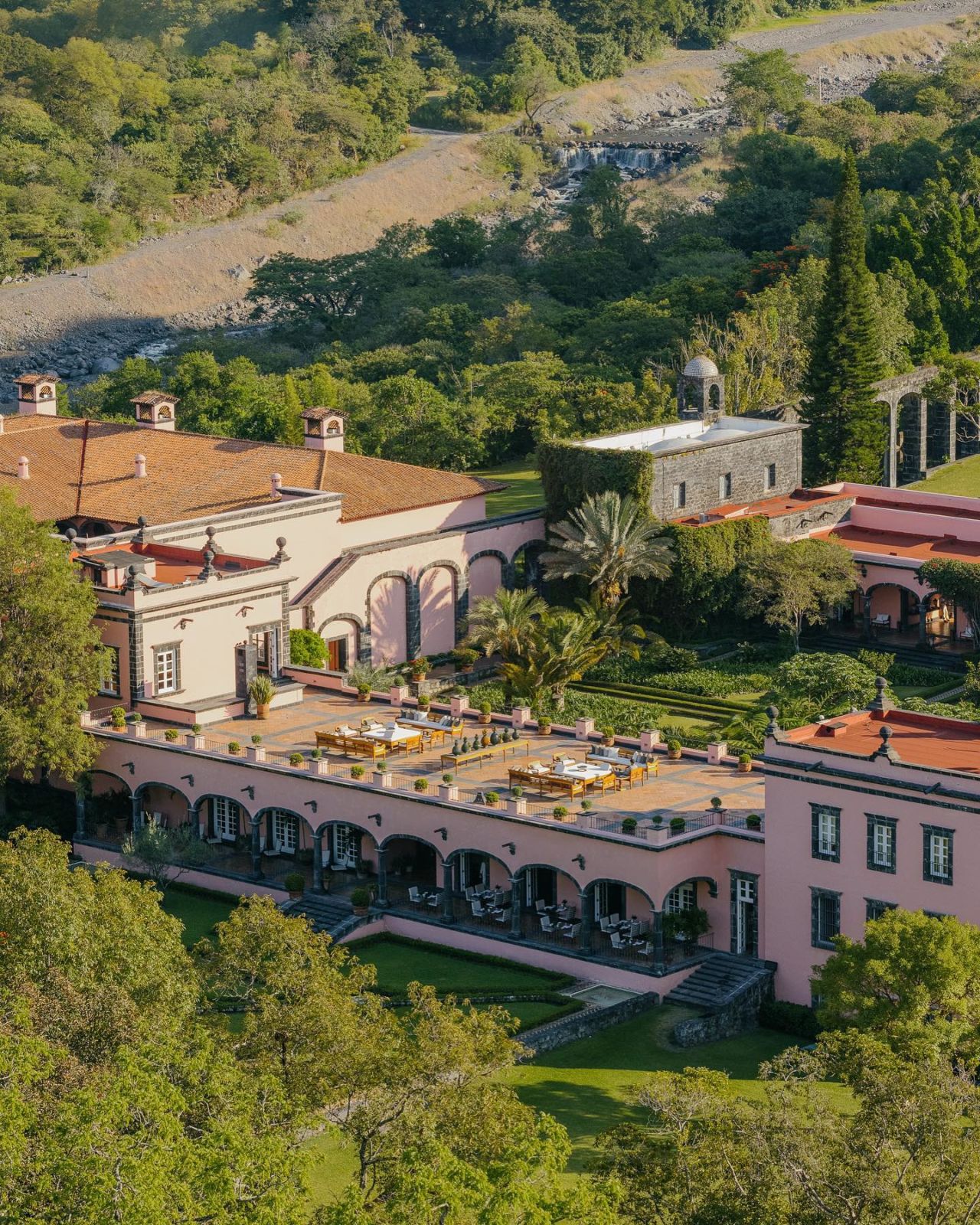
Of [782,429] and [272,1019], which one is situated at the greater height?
[782,429]

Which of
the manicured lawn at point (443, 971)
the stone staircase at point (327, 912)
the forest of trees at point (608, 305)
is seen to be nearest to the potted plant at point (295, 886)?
the stone staircase at point (327, 912)

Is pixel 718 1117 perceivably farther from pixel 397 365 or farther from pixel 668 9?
pixel 668 9

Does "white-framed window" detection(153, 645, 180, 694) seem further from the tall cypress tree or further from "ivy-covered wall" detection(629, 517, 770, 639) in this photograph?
the tall cypress tree

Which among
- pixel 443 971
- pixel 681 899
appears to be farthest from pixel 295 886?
pixel 681 899

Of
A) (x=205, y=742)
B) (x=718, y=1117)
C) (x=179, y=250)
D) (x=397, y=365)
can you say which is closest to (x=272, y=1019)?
(x=718, y=1117)

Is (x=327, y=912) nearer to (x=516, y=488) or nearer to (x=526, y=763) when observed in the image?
(x=526, y=763)

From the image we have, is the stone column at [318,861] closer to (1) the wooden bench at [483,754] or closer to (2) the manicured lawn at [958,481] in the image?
(1) the wooden bench at [483,754]
